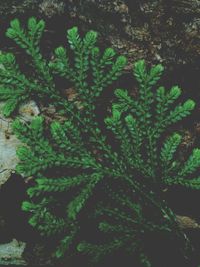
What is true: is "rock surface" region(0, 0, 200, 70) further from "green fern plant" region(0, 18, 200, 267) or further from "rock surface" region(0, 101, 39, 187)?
"rock surface" region(0, 101, 39, 187)

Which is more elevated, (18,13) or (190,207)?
(18,13)

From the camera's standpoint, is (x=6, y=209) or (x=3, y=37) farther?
(x=6, y=209)

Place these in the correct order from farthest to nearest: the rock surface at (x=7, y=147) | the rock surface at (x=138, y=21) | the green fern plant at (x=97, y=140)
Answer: the rock surface at (x=7, y=147), the rock surface at (x=138, y=21), the green fern plant at (x=97, y=140)

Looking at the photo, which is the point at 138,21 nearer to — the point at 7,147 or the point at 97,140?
the point at 97,140

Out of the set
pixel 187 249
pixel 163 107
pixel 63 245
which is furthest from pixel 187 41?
pixel 63 245

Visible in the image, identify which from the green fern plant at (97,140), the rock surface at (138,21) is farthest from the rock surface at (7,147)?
the rock surface at (138,21)

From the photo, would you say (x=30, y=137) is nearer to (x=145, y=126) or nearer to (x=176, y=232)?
(x=145, y=126)

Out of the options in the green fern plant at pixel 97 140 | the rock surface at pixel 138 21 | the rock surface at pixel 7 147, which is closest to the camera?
the green fern plant at pixel 97 140

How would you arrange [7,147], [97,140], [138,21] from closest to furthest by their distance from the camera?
[97,140] → [138,21] → [7,147]

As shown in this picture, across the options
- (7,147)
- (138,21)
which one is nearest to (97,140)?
(7,147)

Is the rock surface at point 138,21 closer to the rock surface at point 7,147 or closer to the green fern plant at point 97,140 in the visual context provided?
the green fern plant at point 97,140

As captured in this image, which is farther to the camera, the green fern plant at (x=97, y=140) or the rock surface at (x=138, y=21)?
the rock surface at (x=138, y=21)
